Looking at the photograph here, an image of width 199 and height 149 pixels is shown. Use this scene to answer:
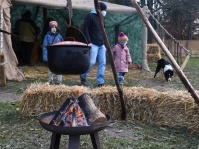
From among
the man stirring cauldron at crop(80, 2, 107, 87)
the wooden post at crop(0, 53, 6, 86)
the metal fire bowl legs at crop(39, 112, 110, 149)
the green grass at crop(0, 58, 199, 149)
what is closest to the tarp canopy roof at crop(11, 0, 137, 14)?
the wooden post at crop(0, 53, 6, 86)

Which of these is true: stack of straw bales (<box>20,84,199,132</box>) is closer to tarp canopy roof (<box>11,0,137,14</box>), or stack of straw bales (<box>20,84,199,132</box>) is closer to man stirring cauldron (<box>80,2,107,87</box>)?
man stirring cauldron (<box>80,2,107,87</box>)

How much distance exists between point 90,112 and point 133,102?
5.50ft

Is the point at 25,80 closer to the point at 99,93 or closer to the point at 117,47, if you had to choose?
the point at 117,47

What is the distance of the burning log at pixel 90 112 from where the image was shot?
3.42 metres

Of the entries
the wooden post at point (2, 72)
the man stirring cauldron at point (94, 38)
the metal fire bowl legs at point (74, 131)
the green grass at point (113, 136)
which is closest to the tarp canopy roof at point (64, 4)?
the wooden post at point (2, 72)

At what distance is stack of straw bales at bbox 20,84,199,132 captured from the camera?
4832 mm

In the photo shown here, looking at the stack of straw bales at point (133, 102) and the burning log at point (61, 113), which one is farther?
the stack of straw bales at point (133, 102)

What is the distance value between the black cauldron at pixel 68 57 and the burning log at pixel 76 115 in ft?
1.16

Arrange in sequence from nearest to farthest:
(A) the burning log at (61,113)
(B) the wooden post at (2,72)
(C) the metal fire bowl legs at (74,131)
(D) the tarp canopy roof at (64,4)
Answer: (C) the metal fire bowl legs at (74,131) → (A) the burning log at (61,113) → (B) the wooden post at (2,72) → (D) the tarp canopy roof at (64,4)

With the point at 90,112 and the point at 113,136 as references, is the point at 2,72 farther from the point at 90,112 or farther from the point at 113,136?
the point at 90,112

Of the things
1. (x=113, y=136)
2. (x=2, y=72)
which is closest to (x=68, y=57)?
(x=113, y=136)

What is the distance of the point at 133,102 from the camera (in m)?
5.07

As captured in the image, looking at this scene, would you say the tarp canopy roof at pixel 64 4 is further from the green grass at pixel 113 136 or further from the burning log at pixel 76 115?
the burning log at pixel 76 115

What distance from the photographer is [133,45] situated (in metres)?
12.7
